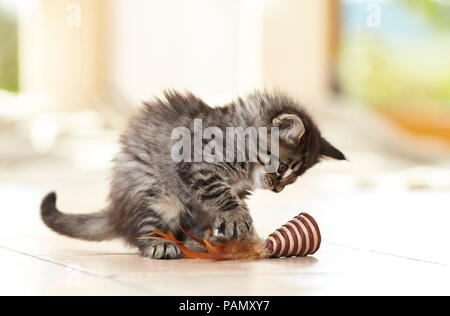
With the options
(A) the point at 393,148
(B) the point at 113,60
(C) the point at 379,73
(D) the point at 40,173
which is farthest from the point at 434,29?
(D) the point at 40,173

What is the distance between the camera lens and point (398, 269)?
6.30ft

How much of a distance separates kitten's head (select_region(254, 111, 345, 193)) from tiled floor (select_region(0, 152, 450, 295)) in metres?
0.26

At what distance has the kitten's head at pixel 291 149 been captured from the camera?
214 centimetres

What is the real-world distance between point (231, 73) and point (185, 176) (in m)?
5.21

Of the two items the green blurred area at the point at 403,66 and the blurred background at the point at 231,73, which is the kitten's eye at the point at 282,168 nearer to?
the blurred background at the point at 231,73

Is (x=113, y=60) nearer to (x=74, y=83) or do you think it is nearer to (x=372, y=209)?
(x=74, y=83)

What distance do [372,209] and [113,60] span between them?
13.1 feet

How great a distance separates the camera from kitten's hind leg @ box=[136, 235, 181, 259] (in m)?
2.06

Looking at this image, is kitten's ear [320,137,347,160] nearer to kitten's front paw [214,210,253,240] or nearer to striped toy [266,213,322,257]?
striped toy [266,213,322,257]

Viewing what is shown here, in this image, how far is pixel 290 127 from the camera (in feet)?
7.01

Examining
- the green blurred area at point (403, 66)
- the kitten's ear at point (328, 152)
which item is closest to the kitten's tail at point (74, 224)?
the kitten's ear at point (328, 152)

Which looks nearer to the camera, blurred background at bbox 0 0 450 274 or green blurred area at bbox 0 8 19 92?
blurred background at bbox 0 0 450 274

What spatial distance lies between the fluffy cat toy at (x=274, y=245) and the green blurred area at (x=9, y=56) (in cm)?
564

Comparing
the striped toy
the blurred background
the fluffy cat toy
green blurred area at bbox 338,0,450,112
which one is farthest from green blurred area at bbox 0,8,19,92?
the striped toy
